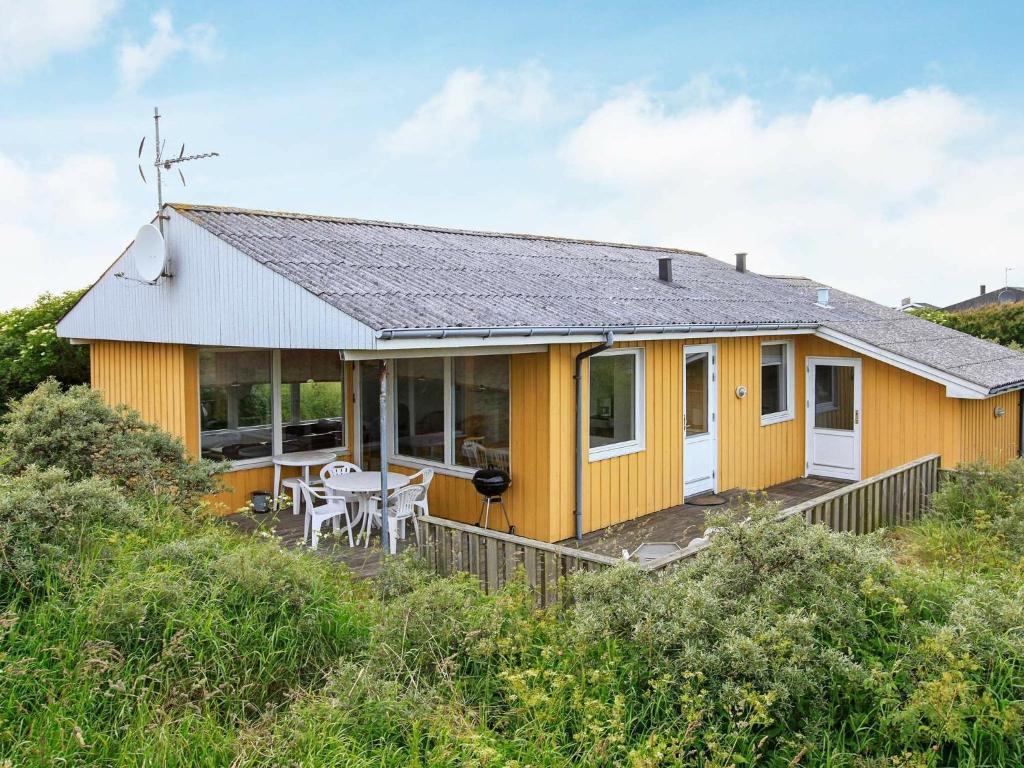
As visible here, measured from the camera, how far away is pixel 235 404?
411 inches

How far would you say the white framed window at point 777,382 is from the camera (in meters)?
12.3

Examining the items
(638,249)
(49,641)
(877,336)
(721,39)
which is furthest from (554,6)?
(49,641)

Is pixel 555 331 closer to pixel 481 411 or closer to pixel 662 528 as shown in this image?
pixel 481 411

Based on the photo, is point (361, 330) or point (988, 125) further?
point (988, 125)

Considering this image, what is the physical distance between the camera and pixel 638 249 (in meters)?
16.9

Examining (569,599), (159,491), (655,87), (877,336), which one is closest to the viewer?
(569,599)

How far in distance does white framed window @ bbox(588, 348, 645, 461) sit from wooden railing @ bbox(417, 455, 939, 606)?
109 inches

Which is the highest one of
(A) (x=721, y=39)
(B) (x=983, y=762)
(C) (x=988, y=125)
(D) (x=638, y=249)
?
(A) (x=721, y=39)

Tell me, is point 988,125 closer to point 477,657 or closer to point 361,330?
point 361,330

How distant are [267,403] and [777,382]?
317 inches

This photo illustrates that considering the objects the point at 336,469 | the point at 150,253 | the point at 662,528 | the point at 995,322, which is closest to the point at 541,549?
the point at 662,528

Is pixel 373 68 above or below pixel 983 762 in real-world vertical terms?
above

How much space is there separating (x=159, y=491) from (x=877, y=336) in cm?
1068

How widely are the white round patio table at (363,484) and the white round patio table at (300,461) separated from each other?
1.17 meters
